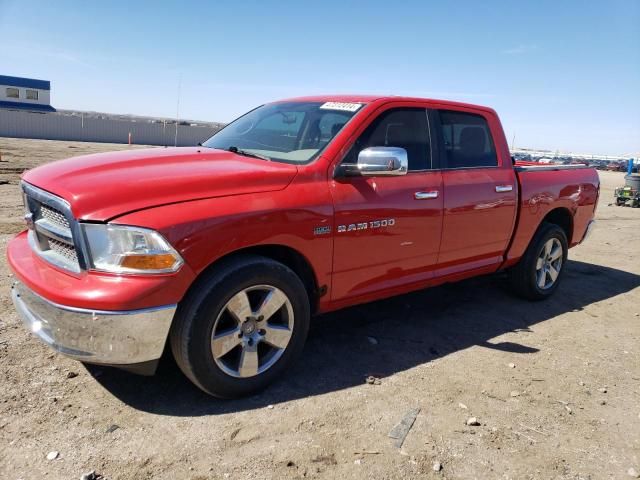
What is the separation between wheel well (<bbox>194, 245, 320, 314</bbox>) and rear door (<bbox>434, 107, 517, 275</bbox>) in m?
1.26

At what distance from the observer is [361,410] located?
3131 millimetres

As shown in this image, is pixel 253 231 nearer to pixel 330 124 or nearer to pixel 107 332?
pixel 107 332

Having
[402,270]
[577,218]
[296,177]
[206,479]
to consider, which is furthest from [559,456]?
[577,218]

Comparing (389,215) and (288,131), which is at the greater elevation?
(288,131)

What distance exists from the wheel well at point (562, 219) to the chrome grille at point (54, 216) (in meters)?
4.69

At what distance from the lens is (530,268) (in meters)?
5.27

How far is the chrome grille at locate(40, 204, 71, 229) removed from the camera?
286 cm

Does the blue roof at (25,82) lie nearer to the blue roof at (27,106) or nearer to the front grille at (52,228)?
the blue roof at (27,106)

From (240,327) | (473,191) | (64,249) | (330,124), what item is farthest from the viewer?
(473,191)

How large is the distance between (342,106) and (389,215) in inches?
36.9

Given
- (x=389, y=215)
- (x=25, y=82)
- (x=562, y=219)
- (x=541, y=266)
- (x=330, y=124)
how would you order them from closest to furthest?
(x=389, y=215) < (x=330, y=124) < (x=541, y=266) < (x=562, y=219) < (x=25, y=82)

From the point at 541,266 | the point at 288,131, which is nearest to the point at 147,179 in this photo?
the point at 288,131

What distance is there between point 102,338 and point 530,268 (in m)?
4.19

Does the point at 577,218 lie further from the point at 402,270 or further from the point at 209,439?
the point at 209,439
